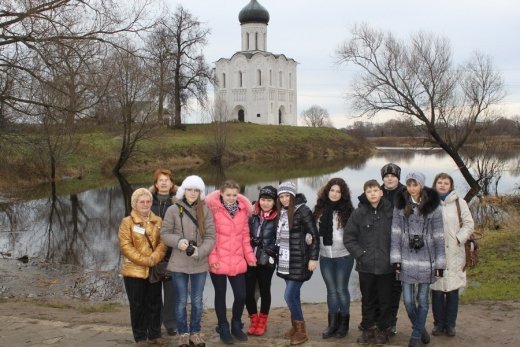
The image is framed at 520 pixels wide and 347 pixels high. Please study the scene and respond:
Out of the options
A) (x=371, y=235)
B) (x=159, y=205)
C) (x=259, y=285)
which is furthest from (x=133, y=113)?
(x=371, y=235)

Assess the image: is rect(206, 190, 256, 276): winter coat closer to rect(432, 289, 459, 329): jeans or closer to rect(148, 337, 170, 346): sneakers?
rect(148, 337, 170, 346): sneakers

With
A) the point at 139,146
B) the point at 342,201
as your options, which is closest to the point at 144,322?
the point at 342,201

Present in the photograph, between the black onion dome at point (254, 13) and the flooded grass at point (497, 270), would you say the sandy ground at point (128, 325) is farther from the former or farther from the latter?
the black onion dome at point (254, 13)

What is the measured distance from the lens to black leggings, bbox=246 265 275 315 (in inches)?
208

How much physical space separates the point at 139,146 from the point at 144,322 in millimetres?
29993

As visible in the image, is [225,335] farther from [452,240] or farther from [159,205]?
[452,240]

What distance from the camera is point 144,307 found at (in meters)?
4.99

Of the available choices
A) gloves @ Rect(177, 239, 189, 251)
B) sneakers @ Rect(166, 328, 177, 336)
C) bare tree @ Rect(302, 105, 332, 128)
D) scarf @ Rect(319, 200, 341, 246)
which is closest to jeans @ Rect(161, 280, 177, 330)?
sneakers @ Rect(166, 328, 177, 336)

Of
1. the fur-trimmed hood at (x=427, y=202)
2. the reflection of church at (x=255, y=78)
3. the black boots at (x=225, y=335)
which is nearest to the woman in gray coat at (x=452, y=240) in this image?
the fur-trimmed hood at (x=427, y=202)

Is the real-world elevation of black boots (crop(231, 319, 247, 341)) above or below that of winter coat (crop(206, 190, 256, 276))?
below

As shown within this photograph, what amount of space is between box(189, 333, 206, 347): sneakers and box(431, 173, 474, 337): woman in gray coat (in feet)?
7.47

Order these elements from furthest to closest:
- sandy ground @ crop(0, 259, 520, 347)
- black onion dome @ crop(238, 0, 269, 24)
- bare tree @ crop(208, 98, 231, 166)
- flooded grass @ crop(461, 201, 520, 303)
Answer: black onion dome @ crop(238, 0, 269, 24), bare tree @ crop(208, 98, 231, 166), flooded grass @ crop(461, 201, 520, 303), sandy ground @ crop(0, 259, 520, 347)

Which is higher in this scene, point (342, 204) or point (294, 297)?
point (342, 204)

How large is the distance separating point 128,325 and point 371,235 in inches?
116
